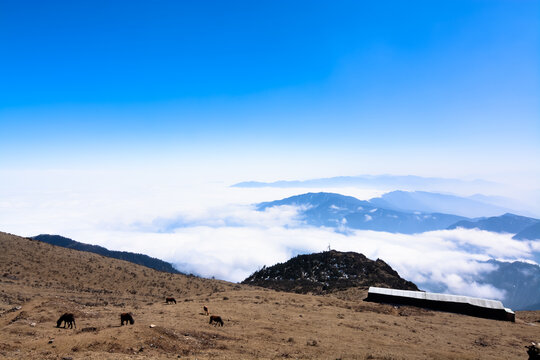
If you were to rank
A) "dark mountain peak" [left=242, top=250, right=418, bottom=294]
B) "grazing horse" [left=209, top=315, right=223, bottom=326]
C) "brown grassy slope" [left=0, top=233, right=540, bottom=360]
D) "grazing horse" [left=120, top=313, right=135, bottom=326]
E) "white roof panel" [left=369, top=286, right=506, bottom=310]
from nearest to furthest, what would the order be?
"brown grassy slope" [left=0, top=233, right=540, bottom=360] → "grazing horse" [left=120, top=313, right=135, bottom=326] → "grazing horse" [left=209, top=315, right=223, bottom=326] → "white roof panel" [left=369, top=286, right=506, bottom=310] → "dark mountain peak" [left=242, top=250, right=418, bottom=294]

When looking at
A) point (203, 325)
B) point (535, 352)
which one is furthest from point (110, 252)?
point (535, 352)

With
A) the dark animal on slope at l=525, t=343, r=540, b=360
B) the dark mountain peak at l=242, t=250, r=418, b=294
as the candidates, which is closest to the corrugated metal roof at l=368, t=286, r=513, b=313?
the dark mountain peak at l=242, t=250, r=418, b=294

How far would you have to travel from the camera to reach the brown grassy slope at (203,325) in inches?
534

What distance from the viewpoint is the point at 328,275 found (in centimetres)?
5522

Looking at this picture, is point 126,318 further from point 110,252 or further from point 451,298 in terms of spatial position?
point 110,252

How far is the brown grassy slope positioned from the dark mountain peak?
374 inches

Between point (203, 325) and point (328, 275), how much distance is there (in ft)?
133

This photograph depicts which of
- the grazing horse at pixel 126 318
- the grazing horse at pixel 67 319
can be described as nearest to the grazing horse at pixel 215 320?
the grazing horse at pixel 126 318

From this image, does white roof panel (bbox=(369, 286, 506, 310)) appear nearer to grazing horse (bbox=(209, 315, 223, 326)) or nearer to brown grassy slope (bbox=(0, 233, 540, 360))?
brown grassy slope (bbox=(0, 233, 540, 360))

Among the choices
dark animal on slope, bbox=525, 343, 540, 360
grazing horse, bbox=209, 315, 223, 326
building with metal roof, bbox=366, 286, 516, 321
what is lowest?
building with metal roof, bbox=366, 286, 516, 321

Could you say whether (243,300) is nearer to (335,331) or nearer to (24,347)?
(335,331)

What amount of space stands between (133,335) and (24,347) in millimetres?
4225

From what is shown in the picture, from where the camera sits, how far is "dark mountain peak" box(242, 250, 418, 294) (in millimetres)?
49375

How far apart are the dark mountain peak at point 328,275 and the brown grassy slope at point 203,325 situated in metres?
9.49
